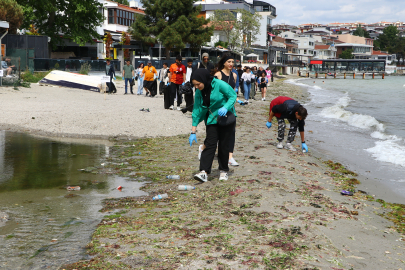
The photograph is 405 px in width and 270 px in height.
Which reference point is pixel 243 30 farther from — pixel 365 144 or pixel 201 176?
pixel 201 176

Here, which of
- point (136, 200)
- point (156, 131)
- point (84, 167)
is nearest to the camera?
point (136, 200)

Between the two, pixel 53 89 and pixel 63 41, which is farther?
pixel 63 41

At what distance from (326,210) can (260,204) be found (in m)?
0.79

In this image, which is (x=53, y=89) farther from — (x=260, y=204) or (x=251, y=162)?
(x=260, y=204)

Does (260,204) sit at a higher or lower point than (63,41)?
lower

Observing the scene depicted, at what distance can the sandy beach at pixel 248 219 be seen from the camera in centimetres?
355

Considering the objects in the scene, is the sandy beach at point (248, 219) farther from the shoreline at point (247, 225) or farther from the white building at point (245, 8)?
the white building at point (245, 8)

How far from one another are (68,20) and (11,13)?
25.5 ft

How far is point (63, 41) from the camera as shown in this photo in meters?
36.6

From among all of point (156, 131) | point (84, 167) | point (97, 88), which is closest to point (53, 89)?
point (97, 88)

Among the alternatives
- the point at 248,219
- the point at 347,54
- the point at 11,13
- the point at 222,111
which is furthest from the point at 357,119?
the point at 347,54

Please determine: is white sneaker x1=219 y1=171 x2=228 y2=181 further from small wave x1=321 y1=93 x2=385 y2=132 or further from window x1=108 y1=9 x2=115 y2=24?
window x1=108 y1=9 x2=115 y2=24

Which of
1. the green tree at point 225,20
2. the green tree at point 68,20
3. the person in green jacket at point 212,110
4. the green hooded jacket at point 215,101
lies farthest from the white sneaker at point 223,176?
the green tree at point 225,20

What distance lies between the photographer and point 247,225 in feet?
14.1
